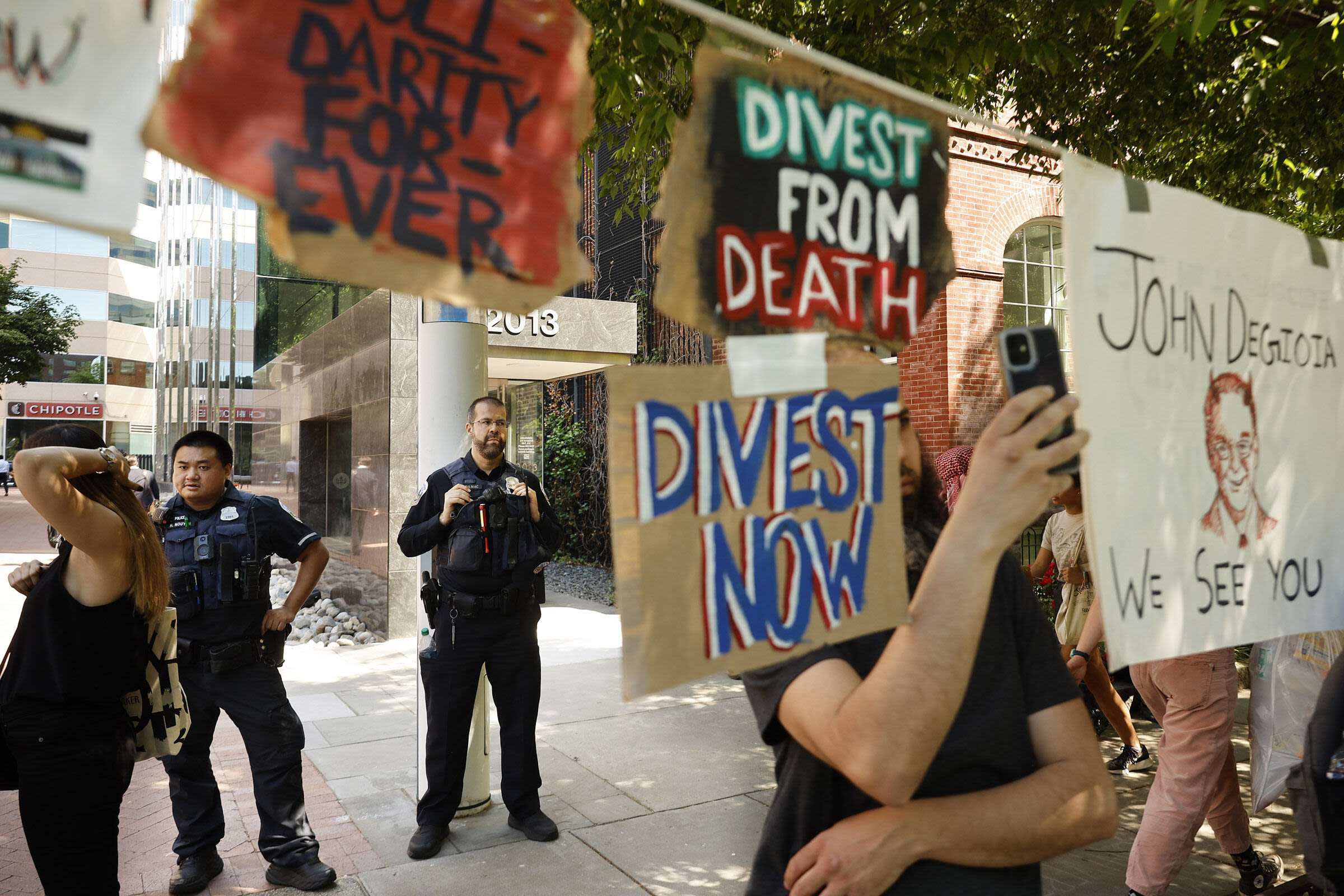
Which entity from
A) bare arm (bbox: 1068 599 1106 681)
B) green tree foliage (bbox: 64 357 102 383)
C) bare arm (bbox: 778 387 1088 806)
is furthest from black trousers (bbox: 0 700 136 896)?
green tree foliage (bbox: 64 357 102 383)

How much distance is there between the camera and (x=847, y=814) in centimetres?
156

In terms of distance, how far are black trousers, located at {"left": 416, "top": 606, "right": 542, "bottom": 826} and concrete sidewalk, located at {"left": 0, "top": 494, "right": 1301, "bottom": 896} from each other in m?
0.24

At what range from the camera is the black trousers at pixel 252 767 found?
4102 millimetres

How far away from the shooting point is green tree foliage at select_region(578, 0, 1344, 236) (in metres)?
4.46

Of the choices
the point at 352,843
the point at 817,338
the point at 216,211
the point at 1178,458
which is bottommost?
the point at 352,843

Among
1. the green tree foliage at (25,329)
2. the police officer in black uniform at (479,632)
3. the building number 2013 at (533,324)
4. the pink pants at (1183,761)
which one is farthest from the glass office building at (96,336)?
the pink pants at (1183,761)

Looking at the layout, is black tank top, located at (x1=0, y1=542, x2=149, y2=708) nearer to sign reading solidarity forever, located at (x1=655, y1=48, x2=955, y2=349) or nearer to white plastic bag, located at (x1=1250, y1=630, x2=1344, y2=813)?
sign reading solidarity forever, located at (x1=655, y1=48, x2=955, y2=349)

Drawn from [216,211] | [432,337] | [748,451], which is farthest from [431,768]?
[216,211]

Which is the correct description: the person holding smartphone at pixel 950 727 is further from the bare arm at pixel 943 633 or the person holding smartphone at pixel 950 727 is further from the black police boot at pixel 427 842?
the black police boot at pixel 427 842

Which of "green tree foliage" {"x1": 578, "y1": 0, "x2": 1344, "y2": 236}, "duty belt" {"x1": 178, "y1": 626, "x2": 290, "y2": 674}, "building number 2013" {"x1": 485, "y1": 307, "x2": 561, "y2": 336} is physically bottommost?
"duty belt" {"x1": 178, "y1": 626, "x2": 290, "y2": 674}

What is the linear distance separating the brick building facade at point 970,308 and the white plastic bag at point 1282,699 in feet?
23.4

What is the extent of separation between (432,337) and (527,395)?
30.2 feet

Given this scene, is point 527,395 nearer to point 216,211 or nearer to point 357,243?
point 216,211

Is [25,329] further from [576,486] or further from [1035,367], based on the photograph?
Result: [1035,367]
